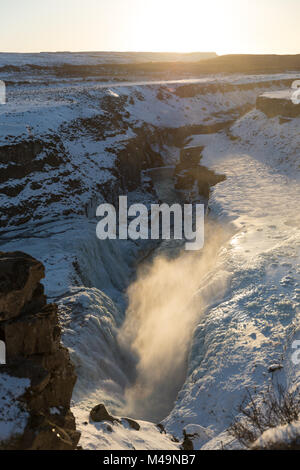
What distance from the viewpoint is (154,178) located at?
36.0 m

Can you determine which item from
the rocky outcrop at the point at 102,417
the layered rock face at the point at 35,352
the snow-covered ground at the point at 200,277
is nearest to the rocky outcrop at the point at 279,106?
the snow-covered ground at the point at 200,277

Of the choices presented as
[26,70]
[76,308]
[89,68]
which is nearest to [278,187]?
[76,308]

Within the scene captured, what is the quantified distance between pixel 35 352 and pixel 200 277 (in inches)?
484

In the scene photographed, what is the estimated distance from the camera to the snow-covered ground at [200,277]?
10.3 metres

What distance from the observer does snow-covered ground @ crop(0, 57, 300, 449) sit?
10.3m

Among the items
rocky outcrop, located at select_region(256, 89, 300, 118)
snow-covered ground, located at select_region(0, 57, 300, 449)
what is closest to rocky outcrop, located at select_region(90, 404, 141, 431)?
snow-covered ground, located at select_region(0, 57, 300, 449)

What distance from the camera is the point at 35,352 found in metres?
7.67

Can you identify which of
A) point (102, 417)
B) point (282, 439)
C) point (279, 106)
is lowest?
point (102, 417)

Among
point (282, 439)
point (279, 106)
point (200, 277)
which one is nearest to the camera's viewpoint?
point (282, 439)

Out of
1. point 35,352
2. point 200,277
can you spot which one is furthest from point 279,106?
point 35,352

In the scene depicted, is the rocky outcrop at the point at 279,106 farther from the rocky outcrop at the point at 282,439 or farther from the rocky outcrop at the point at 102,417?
the rocky outcrop at the point at 282,439

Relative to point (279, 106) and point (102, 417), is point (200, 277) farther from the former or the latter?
point (279, 106)
